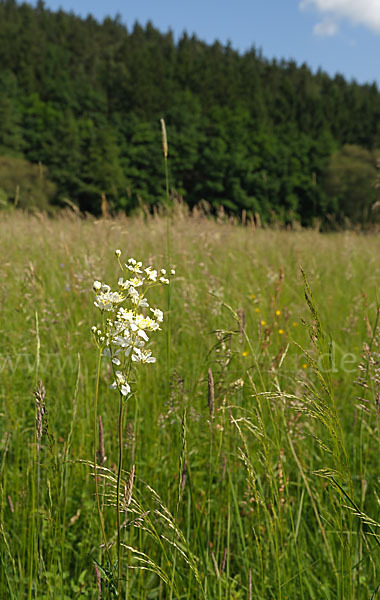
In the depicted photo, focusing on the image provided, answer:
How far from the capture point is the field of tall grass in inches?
32.9

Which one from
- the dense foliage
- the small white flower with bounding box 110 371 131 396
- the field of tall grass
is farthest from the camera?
the dense foliage

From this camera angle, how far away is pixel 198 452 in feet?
5.58

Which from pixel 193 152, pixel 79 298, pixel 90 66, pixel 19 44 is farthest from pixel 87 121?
pixel 79 298

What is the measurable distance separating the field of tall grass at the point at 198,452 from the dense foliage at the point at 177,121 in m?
22.2

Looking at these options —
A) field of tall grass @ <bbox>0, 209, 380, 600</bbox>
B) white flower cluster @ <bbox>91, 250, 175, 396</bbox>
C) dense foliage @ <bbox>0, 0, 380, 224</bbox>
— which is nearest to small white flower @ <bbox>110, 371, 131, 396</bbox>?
white flower cluster @ <bbox>91, 250, 175, 396</bbox>

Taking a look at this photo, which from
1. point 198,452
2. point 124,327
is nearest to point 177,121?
point 198,452

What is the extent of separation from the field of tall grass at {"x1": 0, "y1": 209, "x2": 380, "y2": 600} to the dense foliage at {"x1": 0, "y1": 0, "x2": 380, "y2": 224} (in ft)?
72.8

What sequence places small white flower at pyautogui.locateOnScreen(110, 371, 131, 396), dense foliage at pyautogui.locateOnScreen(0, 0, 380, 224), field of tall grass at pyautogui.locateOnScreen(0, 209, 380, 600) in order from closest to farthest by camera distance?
small white flower at pyautogui.locateOnScreen(110, 371, 131, 396), field of tall grass at pyautogui.locateOnScreen(0, 209, 380, 600), dense foliage at pyautogui.locateOnScreen(0, 0, 380, 224)

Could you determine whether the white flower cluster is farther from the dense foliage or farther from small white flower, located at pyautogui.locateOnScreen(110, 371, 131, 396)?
the dense foliage

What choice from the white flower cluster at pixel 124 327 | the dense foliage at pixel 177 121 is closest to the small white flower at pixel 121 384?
the white flower cluster at pixel 124 327

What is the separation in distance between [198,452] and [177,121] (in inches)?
1449

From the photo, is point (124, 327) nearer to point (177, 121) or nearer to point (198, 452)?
point (198, 452)

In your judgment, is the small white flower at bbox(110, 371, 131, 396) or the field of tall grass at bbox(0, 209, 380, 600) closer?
the small white flower at bbox(110, 371, 131, 396)

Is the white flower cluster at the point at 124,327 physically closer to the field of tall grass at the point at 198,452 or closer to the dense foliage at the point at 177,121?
the field of tall grass at the point at 198,452
